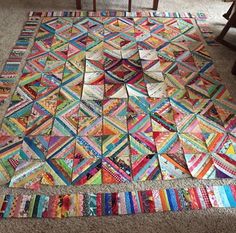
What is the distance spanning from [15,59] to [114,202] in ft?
3.83

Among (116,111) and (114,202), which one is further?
(116,111)

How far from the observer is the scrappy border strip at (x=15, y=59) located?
5.46 feet

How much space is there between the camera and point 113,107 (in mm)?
1585

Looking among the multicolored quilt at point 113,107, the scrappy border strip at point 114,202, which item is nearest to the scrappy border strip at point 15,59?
the multicolored quilt at point 113,107

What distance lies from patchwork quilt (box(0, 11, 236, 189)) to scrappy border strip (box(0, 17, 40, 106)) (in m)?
0.05

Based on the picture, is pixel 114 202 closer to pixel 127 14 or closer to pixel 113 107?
pixel 113 107

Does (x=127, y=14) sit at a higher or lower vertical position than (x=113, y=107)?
higher

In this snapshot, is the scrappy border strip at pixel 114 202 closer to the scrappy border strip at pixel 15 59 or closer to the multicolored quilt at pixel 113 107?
the multicolored quilt at pixel 113 107

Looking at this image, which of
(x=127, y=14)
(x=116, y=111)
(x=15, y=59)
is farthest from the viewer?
(x=127, y=14)

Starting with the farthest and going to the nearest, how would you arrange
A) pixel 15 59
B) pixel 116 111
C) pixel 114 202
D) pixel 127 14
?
pixel 127 14 → pixel 15 59 → pixel 116 111 → pixel 114 202

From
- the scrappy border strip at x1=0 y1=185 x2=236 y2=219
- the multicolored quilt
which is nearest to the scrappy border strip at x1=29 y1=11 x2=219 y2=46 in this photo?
the multicolored quilt

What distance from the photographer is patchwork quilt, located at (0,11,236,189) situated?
1334 mm

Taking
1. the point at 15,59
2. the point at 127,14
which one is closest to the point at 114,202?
the point at 15,59

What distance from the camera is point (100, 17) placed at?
2.22 m
